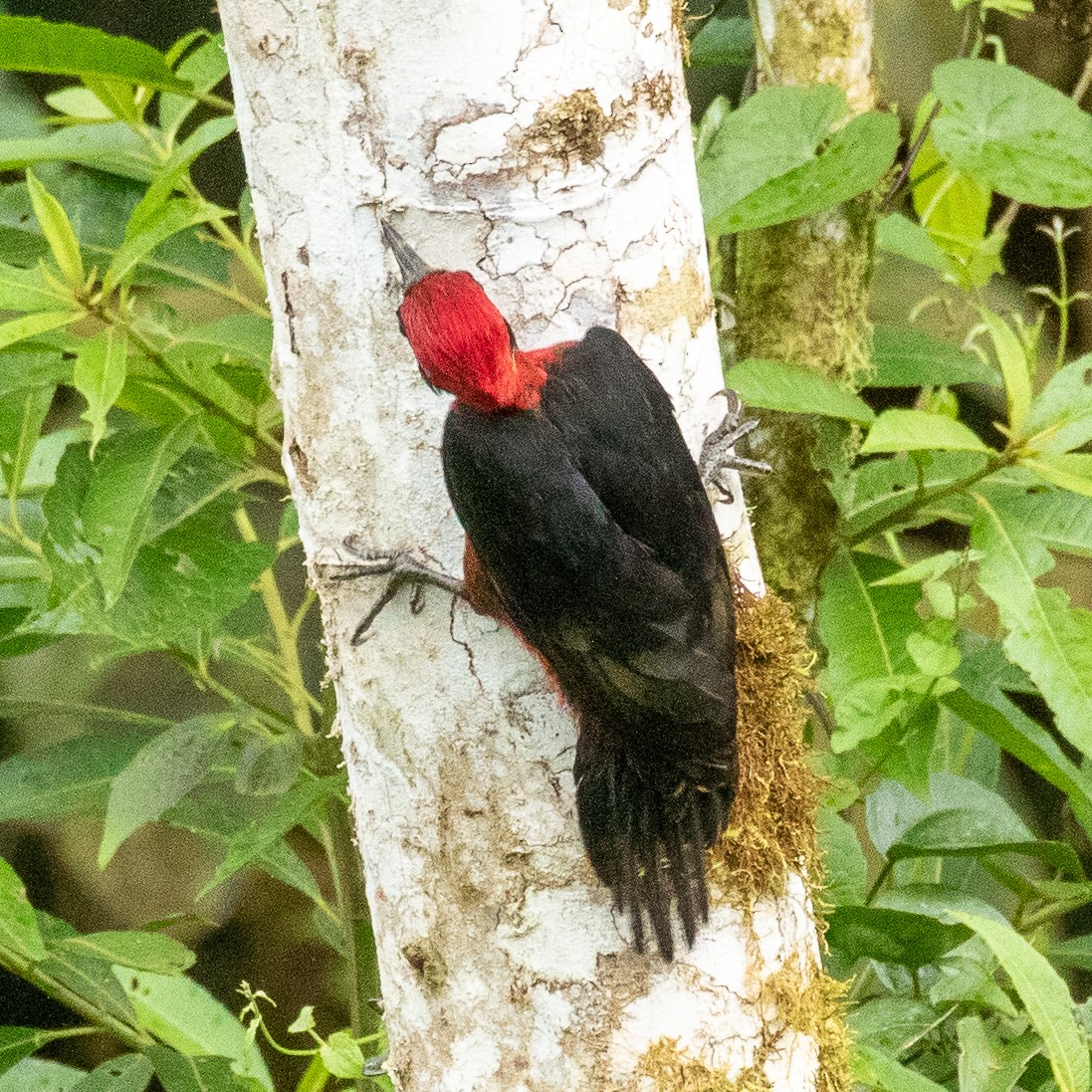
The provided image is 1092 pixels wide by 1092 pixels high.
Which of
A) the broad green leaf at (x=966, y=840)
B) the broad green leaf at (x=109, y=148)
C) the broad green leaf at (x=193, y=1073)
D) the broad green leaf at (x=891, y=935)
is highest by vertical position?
the broad green leaf at (x=109, y=148)

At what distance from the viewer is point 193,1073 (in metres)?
1.49

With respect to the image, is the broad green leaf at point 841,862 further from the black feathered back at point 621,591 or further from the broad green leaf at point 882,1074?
the black feathered back at point 621,591

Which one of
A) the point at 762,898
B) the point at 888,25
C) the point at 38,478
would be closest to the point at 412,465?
the point at 762,898

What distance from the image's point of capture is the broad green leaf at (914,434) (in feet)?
3.75

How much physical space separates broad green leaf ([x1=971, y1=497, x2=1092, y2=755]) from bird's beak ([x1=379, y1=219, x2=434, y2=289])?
640mm

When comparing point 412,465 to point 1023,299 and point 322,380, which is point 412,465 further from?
point 1023,299

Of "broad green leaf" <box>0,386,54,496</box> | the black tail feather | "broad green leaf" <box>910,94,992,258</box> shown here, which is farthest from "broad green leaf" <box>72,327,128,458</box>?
"broad green leaf" <box>910,94,992,258</box>

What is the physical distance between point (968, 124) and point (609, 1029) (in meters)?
0.93

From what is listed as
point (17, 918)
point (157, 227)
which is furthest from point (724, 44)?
point (17, 918)

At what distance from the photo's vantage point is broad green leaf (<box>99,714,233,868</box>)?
137 cm

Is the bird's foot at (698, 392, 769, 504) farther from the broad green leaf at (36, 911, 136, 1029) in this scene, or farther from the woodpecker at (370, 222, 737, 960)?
the broad green leaf at (36, 911, 136, 1029)

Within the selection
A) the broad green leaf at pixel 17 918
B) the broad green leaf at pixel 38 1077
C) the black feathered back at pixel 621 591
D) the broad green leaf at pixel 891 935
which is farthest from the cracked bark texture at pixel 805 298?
the broad green leaf at pixel 38 1077

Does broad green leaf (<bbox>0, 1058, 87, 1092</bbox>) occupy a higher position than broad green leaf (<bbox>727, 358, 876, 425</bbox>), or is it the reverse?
broad green leaf (<bbox>727, 358, 876, 425</bbox>)

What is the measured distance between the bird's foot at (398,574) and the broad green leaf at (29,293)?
392 millimetres
